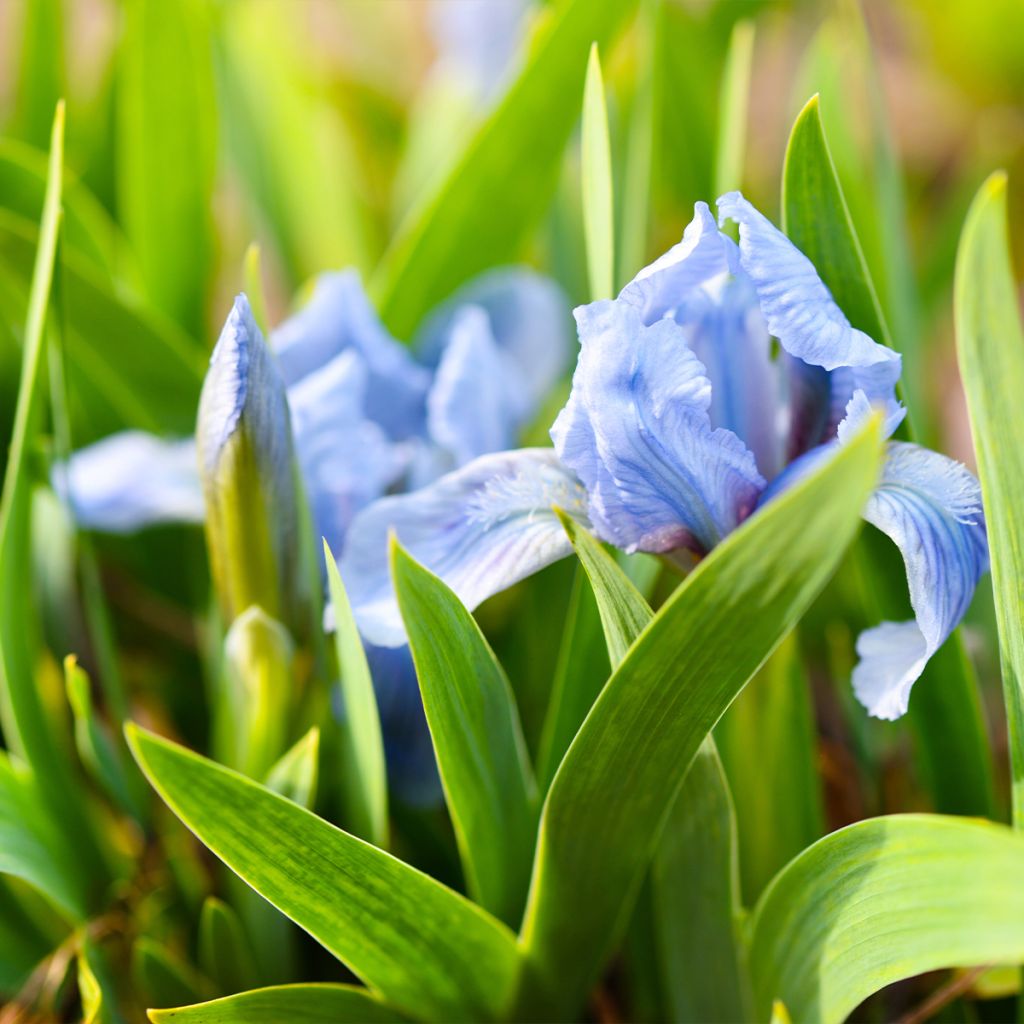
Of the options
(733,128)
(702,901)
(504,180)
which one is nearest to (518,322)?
(504,180)

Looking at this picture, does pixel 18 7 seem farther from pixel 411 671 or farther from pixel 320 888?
pixel 320 888

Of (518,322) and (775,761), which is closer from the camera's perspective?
(775,761)

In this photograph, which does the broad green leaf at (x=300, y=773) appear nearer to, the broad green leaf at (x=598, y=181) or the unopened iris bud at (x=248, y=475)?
the unopened iris bud at (x=248, y=475)

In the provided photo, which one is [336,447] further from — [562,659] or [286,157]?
[286,157]

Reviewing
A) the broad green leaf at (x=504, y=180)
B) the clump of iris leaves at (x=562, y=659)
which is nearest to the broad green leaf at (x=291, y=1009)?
the clump of iris leaves at (x=562, y=659)

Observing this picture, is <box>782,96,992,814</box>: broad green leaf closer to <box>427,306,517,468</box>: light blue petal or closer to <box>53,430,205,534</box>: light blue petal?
<box>427,306,517,468</box>: light blue petal
